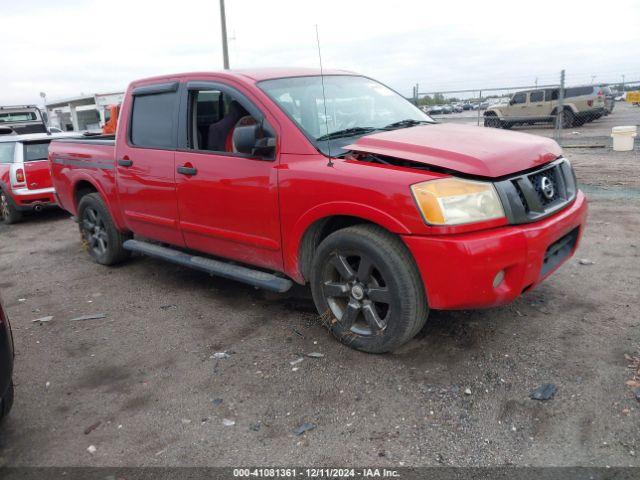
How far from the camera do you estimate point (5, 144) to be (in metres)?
9.12

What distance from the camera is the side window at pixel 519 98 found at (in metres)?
22.6

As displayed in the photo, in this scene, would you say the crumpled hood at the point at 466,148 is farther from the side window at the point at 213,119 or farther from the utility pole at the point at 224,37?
the utility pole at the point at 224,37

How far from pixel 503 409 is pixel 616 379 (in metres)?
0.73

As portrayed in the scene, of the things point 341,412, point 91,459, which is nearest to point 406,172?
point 341,412

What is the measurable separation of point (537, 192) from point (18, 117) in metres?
17.8

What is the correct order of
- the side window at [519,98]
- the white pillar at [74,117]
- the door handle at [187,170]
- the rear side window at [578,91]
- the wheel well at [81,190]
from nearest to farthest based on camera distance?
1. the door handle at [187,170]
2. the wheel well at [81,190]
3. the rear side window at [578,91]
4. the side window at [519,98]
5. the white pillar at [74,117]

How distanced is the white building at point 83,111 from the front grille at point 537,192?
27.9 metres

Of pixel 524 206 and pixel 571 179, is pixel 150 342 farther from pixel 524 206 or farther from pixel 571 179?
pixel 571 179

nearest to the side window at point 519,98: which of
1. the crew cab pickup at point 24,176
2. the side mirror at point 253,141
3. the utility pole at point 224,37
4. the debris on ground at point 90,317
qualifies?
the utility pole at point 224,37

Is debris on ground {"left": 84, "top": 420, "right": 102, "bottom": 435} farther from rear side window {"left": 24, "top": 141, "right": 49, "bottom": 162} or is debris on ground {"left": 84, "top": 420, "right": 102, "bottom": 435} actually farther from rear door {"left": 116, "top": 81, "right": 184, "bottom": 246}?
rear side window {"left": 24, "top": 141, "right": 49, "bottom": 162}

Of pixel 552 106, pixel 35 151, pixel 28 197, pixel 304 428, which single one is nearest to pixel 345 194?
pixel 304 428

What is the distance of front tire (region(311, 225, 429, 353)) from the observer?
3.19 m

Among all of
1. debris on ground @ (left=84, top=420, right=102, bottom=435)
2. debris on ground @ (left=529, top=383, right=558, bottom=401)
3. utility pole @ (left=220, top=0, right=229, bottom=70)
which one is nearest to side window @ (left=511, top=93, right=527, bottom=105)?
utility pole @ (left=220, top=0, right=229, bottom=70)

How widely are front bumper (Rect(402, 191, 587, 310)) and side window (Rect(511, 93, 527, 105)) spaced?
843 inches
